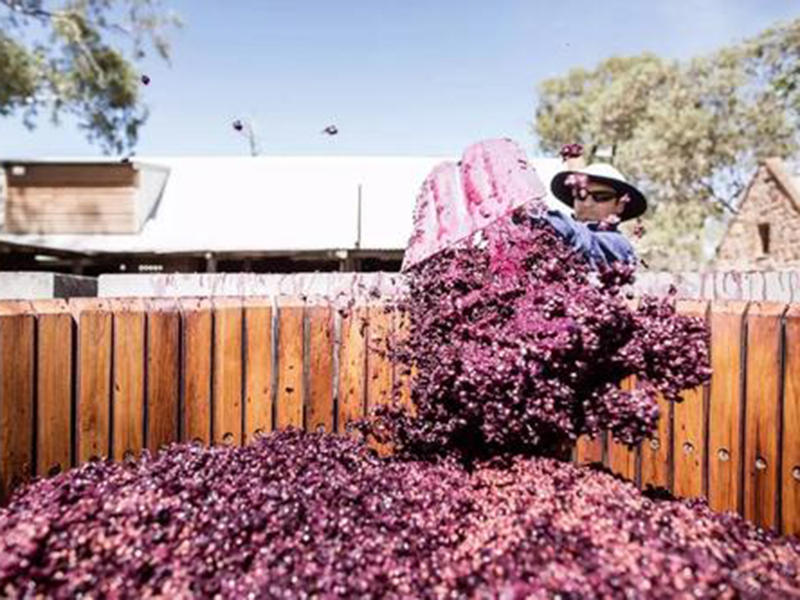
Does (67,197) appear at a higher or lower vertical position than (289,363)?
higher

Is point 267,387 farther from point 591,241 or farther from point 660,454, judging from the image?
Result: point 660,454

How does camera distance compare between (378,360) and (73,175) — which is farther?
(73,175)

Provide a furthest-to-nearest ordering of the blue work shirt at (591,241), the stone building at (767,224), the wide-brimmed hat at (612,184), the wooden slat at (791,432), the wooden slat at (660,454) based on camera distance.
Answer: the stone building at (767,224), the wide-brimmed hat at (612,184), the wooden slat at (660,454), the blue work shirt at (591,241), the wooden slat at (791,432)

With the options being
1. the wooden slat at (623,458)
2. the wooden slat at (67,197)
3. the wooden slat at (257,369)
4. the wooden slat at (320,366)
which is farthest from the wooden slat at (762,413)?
the wooden slat at (67,197)

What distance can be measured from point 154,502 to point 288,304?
4.47ft

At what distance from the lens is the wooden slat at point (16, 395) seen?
2.76m

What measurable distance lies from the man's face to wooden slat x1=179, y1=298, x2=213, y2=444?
2497 millimetres

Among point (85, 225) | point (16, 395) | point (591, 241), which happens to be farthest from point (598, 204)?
point (85, 225)

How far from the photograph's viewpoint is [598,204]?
3.82 m

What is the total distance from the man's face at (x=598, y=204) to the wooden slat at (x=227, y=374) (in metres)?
2.34

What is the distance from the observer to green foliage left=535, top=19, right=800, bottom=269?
24.3 meters

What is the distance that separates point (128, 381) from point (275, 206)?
44.8 ft

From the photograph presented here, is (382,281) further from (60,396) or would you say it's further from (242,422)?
(60,396)

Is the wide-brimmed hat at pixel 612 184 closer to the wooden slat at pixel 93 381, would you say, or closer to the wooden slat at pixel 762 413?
the wooden slat at pixel 762 413
